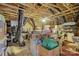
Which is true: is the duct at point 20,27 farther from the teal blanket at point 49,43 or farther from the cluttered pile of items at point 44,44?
the teal blanket at point 49,43

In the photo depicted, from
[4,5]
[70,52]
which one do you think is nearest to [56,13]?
[70,52]

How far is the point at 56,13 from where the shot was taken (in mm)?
1331

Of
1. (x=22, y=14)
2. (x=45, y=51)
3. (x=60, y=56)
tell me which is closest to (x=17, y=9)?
(x=22, y=14)

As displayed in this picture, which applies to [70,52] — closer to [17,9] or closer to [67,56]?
[67,56]

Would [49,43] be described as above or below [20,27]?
below

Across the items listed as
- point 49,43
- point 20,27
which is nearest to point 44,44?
point 49,43

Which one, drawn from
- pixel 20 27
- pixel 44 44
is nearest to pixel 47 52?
pixel 44 44

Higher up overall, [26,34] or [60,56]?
[26,34]

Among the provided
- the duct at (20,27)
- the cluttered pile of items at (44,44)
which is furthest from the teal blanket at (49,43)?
the duct at (20,27)

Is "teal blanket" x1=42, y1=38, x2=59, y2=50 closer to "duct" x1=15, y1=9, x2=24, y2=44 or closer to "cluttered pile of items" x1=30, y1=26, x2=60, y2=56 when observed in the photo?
"cluttered pile of items" x1=30, y1=26, x2=60, y2=56

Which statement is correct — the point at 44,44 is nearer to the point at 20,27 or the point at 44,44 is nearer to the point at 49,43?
the point at 49,43

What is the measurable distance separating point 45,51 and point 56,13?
38 cm

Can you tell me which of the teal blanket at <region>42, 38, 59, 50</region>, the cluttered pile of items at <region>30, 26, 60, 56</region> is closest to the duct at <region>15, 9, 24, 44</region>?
the cluttered pile of items at <region>30, 26, 60, 56</region>

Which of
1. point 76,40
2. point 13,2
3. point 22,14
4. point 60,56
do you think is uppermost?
point 13,2
